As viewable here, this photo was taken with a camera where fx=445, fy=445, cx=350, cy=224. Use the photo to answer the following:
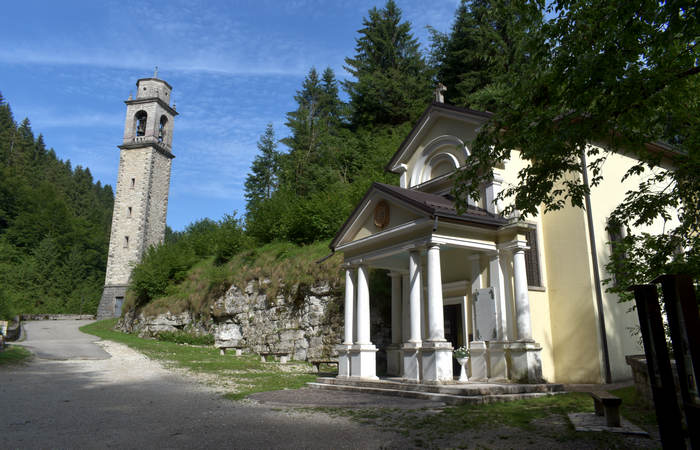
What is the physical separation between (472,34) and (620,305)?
2095 centimetres

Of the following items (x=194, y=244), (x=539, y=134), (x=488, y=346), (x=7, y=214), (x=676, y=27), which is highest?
(x=7, y=214)

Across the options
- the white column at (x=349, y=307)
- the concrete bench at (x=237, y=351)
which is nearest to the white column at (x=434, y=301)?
the white column at (x=349, y=307)

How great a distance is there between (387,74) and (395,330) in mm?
24804

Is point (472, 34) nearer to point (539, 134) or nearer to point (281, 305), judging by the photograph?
point (281, 305)

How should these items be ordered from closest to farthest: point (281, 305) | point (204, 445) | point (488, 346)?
1. point (204, 445)
2. point (488, 346)
3. point (281, 305)

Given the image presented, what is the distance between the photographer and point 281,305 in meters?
21.5

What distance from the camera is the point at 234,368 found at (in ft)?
53.7

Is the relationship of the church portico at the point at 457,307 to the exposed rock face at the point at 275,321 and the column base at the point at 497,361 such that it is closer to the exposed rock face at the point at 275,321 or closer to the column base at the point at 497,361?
the column base at the point at 497,361

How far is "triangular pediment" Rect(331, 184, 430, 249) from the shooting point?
40.2 feet

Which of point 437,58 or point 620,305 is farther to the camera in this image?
point 437,58

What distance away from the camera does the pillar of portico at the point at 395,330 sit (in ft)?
48.6

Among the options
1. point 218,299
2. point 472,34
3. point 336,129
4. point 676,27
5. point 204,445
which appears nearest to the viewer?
point 676,27

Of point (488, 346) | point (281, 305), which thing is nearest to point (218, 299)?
point (281, 305)

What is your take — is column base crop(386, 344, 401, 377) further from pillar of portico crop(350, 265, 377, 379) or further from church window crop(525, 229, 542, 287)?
church window crop(525, 229, 542, 287)
